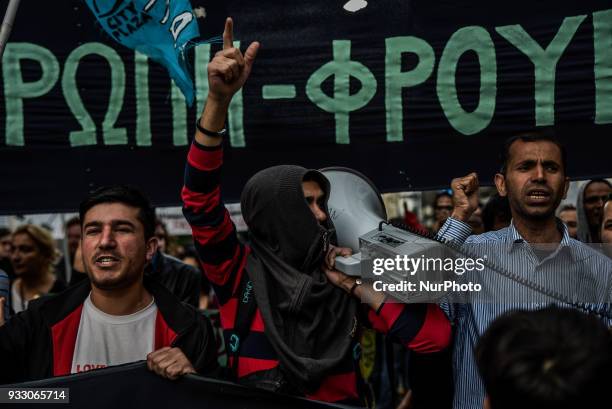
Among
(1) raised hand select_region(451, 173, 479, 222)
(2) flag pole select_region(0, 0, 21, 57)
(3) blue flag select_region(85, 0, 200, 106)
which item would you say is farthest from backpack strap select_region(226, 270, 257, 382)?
(2) flag pole select_region(0, 0, 21, 57)

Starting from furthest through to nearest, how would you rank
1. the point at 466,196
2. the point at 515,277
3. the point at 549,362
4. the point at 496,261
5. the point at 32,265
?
the point at 32,265, the point at 466,196, the point at 496,261, the point at 515,277, the point at 549,362

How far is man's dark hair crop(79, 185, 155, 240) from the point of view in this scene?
294 centimetres

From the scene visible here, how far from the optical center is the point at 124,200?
295cm

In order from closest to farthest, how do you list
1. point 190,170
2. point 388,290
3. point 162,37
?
point 388,290 < point 190,170 < point 162,37

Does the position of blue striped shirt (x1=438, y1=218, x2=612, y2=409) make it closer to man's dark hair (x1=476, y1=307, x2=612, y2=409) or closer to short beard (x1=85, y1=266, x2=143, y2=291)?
short beard (x1=85, y1=266, x2=143, y2=291)

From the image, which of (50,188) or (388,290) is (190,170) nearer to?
(388,290)

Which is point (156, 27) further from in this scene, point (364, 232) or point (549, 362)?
point (549, 362)

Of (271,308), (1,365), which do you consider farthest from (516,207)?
(1,365)

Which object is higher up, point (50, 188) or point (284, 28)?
point (284, 28)

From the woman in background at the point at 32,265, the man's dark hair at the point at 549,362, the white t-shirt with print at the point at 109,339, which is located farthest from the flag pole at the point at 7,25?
the woman in background at the point at 32,265

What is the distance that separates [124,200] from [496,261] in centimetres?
129

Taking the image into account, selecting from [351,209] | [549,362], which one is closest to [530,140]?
[351,209]

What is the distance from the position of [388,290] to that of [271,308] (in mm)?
380

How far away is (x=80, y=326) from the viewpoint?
281 cm
